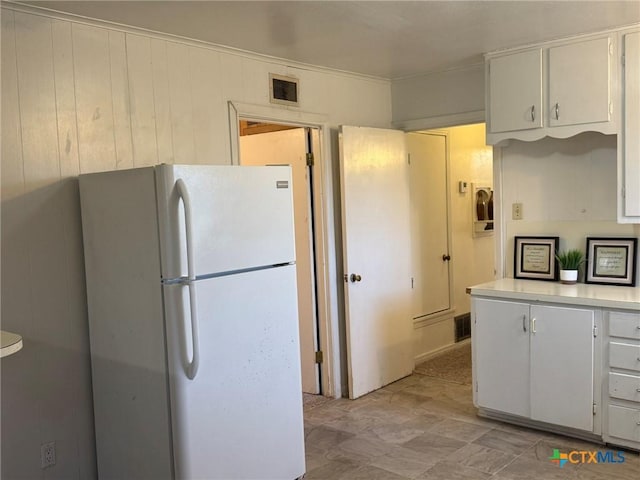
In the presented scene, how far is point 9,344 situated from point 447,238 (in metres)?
3.93

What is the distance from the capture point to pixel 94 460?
2.93m

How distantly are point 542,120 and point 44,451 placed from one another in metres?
3.23

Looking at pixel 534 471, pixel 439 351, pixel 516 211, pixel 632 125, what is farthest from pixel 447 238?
pixel 534 471

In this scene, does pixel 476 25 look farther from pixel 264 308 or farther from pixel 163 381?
→ pixel 163 381

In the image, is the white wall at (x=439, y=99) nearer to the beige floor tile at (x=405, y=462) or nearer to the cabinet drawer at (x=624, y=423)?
the cabinet drawer at (x=624, y=423)

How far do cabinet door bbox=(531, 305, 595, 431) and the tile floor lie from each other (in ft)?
0.56

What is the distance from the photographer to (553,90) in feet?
11.3

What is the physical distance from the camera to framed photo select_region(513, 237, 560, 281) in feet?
12.5

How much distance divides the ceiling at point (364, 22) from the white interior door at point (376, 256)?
30.1 inches

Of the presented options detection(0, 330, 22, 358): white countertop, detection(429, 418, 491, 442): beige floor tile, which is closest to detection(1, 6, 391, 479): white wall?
detection(0, 330, 22, 358): white countertop

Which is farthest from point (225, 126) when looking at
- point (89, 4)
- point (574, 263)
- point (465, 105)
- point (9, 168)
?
point (574, 263)

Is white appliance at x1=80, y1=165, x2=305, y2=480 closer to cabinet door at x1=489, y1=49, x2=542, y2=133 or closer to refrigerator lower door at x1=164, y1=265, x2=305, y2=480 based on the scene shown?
refrigerator lower door at x1=164, y1=265, x2=305, y2=480

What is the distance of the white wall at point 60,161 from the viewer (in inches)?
103

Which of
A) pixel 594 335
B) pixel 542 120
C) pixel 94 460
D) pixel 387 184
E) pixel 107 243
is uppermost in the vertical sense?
pixel 542 120
